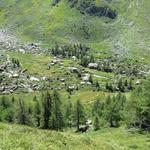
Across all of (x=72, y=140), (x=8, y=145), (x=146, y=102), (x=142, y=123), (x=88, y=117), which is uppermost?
(x=8, y=145)

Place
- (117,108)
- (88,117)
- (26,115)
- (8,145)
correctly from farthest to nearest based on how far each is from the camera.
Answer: (88,117)
(26,115)
(117,108)
(8,145)

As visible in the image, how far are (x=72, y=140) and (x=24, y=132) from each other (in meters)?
3.89

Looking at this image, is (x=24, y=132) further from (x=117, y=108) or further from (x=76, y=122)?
(x=76, y=122)

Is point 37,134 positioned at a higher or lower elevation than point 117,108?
higher

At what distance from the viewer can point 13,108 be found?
486 feet

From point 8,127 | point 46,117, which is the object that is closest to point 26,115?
point 46,117

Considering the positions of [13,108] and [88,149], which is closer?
[88,149]

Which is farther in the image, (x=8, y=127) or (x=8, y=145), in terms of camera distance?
(x=8, y=127)

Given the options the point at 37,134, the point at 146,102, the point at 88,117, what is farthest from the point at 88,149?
the point at 88,117

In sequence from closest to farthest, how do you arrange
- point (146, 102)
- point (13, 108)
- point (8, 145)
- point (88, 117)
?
point (8, 145)
point (146, 102)
point (13, 108)
point (88, 117)

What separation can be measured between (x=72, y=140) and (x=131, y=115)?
54.0 m

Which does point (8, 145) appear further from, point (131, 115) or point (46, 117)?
point (46, 117)

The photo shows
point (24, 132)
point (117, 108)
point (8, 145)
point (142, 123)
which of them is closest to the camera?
point (8, 145)

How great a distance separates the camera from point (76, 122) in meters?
146
